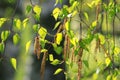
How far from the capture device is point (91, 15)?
225 cm

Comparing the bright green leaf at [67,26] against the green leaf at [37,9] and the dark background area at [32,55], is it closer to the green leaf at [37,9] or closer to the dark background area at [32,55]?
the green leaf at [37,9]

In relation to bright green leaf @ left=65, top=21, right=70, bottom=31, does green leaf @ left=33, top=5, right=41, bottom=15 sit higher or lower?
higher

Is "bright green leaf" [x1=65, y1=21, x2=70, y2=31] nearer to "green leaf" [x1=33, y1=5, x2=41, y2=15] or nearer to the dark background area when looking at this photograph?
"green leaf" [x1=33, y1=5, x2=41, y2=15]

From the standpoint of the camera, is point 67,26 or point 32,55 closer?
point 67,26

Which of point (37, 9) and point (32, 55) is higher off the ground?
point (37, 9)

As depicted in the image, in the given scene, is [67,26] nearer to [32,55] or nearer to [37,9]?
[37,9]

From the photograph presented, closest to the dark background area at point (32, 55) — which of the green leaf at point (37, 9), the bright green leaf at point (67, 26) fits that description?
the green leaf at point (37, 9)

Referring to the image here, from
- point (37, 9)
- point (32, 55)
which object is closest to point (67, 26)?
point (37, 9)

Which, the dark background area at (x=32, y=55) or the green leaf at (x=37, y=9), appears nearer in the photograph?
the green leaf at (x=37, y=9)

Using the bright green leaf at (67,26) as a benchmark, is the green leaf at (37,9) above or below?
above

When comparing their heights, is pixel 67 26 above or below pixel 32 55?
above

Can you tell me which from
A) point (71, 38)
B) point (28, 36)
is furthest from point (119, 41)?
point (71, 38)

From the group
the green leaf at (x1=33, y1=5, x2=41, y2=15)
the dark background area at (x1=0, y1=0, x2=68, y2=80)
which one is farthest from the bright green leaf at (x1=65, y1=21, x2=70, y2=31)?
the dark background area at (x1=0, y1=0, x2=68, y2=80)

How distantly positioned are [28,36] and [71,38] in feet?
2.63
